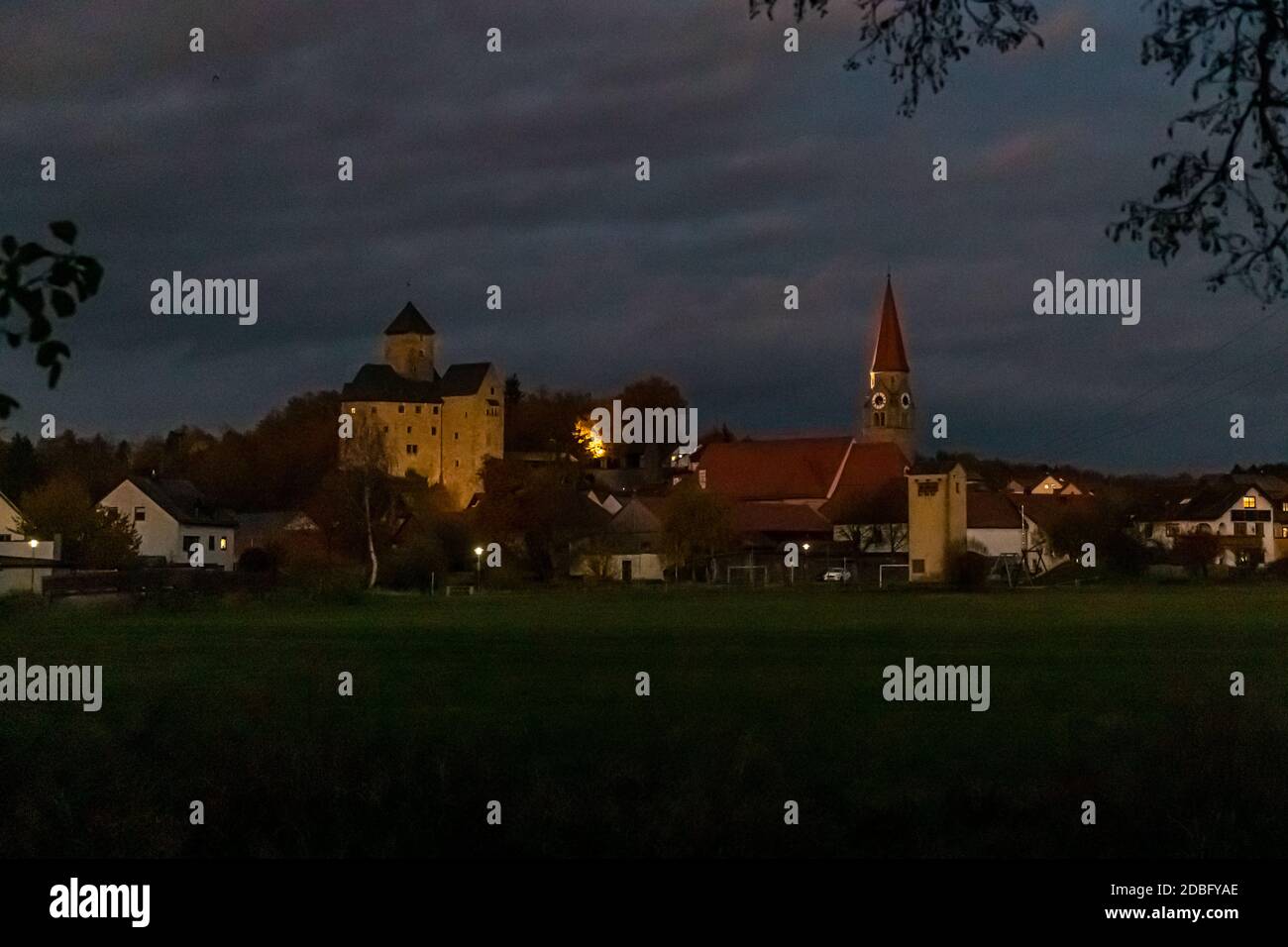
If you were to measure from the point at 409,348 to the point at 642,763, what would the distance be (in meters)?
174

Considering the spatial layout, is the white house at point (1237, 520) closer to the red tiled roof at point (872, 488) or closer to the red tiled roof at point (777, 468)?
the red tiled roof at point (872, 488)

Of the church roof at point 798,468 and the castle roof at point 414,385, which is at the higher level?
the castle roof at point 414,385

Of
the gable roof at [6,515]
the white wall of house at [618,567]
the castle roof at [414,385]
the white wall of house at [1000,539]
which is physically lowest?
the white wall of house at [618,567]

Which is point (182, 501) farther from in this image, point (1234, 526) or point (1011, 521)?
point (1234, 526)

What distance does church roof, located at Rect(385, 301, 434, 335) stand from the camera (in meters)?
191

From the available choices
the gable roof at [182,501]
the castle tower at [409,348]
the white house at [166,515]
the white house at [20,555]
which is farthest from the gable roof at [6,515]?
the castle tower at [409,348]

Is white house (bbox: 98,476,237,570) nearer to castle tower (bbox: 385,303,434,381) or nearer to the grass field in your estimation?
the grass field

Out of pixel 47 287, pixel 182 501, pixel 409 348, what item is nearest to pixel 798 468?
pixel 409 348

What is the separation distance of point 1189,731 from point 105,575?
53817 millimetres

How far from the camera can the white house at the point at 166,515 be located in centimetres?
9944

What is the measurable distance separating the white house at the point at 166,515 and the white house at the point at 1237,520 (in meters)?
61.0

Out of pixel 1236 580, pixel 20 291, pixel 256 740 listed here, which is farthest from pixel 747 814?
pixel 1236 580

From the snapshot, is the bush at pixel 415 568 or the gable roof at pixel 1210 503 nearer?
the bush at pixel 415 568

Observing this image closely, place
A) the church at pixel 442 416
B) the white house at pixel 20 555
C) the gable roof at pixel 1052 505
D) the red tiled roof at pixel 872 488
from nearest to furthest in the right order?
the white house at pixel 20 555 < the gable roof at pixel 1052 505 < the red tiled roof at pixel 872 488 < the church at pixel 442 416
